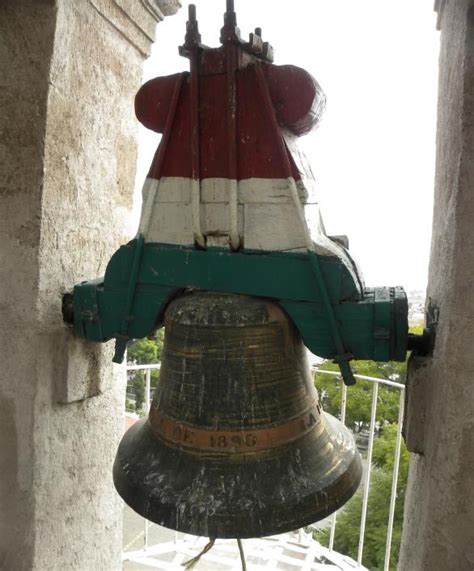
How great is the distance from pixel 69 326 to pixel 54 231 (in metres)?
0.26

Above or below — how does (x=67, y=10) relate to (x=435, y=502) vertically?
above

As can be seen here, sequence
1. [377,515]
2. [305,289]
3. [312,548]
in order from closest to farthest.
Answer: [305,289] < [312,548] < [377,515]

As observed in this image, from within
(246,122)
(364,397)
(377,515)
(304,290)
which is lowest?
(377,515)

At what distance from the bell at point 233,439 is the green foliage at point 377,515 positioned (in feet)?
20.8

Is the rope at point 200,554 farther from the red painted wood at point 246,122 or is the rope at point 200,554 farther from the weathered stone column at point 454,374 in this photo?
the red painted wood at point 246,122

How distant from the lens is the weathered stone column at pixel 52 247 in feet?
4.07

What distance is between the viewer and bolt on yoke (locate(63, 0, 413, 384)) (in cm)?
100

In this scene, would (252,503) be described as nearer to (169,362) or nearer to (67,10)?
(169,362)

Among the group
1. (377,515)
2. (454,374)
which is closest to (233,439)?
(454,374)

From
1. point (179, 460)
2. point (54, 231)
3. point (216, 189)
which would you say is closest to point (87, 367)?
point (54, 231)

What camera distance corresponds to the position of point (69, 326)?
1.33 meters

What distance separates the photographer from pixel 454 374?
90 centimetres

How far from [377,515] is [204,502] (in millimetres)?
7621

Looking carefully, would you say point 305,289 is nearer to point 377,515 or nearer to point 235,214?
point 235,214
